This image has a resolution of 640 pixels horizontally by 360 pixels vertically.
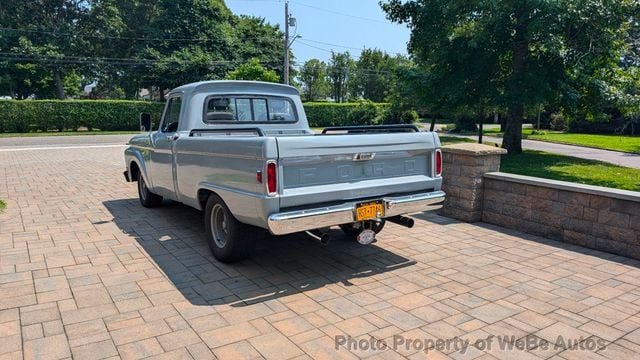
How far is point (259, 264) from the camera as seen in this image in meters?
5.04

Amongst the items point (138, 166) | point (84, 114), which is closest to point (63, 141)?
Answer: point (84, 114)

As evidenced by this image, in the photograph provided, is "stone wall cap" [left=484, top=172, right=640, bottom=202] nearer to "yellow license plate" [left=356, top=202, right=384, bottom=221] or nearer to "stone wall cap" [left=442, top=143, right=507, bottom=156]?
"stone wall cap" [left=442, top=143, right=507, bottom=156]

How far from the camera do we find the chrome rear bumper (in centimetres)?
399

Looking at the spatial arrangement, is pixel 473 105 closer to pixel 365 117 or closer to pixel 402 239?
pixel 402 239

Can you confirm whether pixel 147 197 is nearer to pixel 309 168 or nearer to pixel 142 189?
pixel 142 189

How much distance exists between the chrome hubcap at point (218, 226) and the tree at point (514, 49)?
1039 cm

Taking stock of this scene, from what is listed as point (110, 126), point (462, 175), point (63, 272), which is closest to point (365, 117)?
point (110, 126)

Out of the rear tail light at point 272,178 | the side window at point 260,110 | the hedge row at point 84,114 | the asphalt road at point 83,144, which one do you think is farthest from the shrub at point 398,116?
the rear tail light at point 272,178

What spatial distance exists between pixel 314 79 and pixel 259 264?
60.6 metres

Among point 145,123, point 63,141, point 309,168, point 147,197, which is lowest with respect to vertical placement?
point 147,197

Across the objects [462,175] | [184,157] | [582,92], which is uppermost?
[582,92]

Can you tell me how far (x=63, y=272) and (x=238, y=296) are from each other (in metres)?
2.07

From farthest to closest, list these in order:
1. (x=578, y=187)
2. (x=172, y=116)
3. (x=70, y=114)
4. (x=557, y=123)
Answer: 1. (x=557, y=123)
2. (x=70, y=114)
3. (x=172, y=116)
4. (x=578, y=187)

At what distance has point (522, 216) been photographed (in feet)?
21.0
